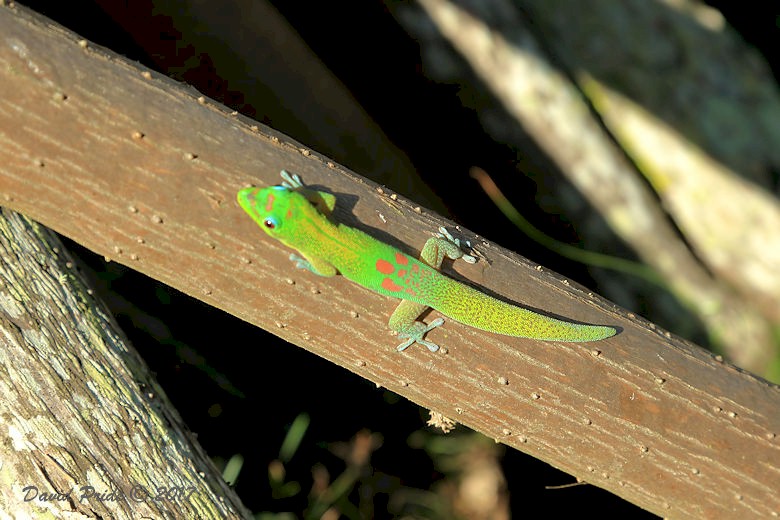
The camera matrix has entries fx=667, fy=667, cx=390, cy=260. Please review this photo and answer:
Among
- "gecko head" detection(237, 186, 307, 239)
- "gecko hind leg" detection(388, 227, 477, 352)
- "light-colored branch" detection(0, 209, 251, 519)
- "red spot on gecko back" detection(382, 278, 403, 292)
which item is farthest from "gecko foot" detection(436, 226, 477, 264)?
"light-colored branch" detection(0, 209, 251, 519)

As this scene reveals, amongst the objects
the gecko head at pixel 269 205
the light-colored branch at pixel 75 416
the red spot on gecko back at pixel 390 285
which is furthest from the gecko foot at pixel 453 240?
the light-colored branch at pixel 75 416

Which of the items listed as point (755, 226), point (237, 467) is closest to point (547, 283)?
point (237, 467)

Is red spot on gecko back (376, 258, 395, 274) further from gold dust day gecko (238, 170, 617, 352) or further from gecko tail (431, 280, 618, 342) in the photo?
gecko tail (431, 280, 618, 342)

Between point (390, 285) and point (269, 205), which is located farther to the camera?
point (390, 285)

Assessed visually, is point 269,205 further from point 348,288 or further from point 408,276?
point 408,276

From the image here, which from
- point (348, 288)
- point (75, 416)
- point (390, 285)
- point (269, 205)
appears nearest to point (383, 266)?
point (390, 285)

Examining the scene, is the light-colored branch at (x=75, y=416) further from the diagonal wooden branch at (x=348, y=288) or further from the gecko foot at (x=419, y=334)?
the gecko foot at (x=419, y=334)
